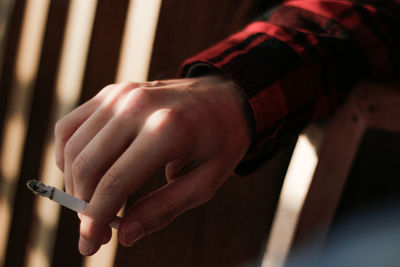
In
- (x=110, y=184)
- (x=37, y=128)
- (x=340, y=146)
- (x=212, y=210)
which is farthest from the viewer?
(x=37, y=128)

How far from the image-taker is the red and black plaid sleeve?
0.51 m

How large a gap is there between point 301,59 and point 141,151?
0.80ft

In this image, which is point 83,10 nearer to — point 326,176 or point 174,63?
point 174,63

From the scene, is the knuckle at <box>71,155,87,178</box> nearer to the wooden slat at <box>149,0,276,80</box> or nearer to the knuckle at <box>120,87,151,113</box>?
the knuckle at <box>120,87,151,113</box>

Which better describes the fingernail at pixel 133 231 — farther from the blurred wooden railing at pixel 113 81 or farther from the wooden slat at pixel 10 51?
the wooden slat at pixel 10 51

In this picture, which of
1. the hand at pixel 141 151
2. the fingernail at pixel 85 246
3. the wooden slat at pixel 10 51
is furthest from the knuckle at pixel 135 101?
the wooden slat at pixel 10 51

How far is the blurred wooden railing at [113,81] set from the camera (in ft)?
1.98

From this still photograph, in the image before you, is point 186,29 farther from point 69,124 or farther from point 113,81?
point 69,124

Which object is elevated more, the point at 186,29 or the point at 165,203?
the point at 186,29

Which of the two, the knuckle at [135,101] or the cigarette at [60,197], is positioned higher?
the knuckle at [135,101]

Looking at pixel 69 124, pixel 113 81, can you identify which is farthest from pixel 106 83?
pixel 69 124

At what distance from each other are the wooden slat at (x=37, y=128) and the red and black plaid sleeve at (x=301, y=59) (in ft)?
0.79

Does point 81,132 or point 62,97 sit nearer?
point 81,132

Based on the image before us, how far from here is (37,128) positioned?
72cm
